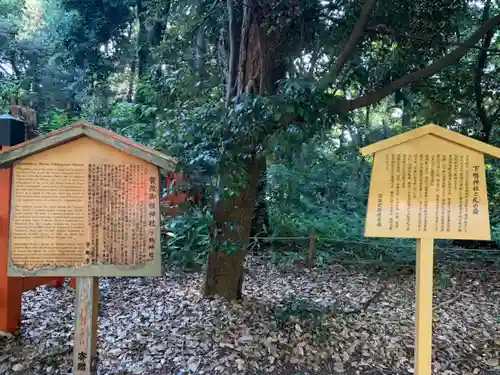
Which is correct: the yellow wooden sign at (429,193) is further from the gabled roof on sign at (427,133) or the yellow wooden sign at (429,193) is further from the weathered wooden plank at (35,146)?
the weathered wooden plank at (35,146)

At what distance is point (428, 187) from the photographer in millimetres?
2602

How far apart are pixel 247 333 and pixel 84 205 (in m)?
2.00

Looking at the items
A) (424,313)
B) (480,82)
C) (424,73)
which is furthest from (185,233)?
A: (480,82)

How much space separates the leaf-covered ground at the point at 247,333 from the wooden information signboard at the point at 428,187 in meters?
1.60

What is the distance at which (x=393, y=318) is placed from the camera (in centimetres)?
471

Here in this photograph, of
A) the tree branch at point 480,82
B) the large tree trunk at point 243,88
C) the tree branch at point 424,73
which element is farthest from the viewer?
the tree branch at point 480,82

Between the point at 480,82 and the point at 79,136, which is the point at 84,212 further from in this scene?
the point at 480,82

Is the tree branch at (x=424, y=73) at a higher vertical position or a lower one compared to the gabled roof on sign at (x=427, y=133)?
higher

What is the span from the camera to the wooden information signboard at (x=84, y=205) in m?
2.47

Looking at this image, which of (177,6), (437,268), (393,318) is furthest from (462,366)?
(177,6)

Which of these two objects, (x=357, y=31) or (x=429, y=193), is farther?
(x=357, y=31)

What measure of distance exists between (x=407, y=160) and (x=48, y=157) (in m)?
2.19

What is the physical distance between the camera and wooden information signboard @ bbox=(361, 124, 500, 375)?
8.50 feet

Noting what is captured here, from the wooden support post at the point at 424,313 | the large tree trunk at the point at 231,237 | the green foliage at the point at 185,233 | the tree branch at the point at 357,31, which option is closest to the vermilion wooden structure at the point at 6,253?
the green foliage at the point at 185,233
